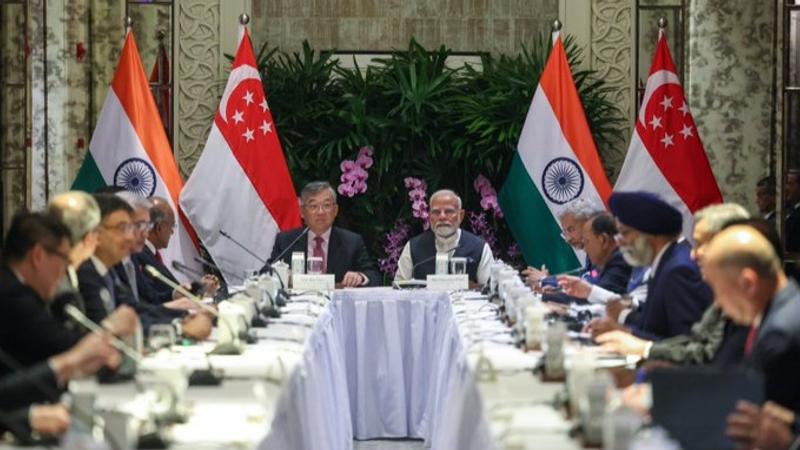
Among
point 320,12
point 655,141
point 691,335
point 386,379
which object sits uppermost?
point 320,12

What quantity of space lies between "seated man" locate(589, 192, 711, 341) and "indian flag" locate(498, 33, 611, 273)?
14.3ft

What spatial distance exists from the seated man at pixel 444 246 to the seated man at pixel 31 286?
16.5ft

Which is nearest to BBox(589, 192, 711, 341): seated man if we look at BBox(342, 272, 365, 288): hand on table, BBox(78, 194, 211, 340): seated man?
BBox(78, 194, 211, 340): seated man

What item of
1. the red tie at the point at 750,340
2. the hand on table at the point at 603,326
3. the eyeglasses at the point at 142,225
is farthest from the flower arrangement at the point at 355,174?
the red tie at the point at 750,340

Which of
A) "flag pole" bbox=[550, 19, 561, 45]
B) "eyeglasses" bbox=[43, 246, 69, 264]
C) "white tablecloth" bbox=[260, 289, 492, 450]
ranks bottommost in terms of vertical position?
"white tablecloth" bbox=[260, 289, 492, 450]

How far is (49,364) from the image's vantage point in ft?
15.0

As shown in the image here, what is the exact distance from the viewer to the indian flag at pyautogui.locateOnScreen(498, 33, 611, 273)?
1138 centimetres

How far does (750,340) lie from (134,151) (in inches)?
275

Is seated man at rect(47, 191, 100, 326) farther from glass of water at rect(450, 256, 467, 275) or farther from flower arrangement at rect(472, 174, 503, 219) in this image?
flower arrangement at rect(472, 174, 503, 219)

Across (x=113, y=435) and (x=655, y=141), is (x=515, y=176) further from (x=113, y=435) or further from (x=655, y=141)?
(x=113, y=435)

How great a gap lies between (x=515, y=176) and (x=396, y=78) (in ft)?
3.84

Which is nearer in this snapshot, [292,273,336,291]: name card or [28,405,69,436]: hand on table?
[28,405,69,436]: hand on table

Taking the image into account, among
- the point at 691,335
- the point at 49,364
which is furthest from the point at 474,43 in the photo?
the point at 49,364

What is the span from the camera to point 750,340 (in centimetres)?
482
